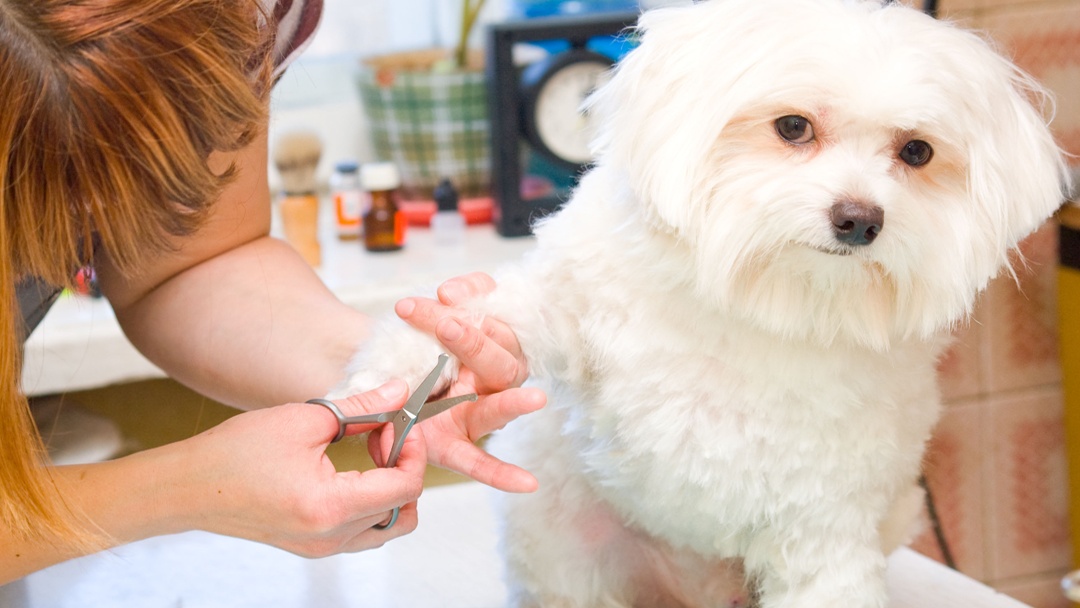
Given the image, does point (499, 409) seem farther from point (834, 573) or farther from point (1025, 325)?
point (1025, 325)

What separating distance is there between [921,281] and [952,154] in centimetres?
9

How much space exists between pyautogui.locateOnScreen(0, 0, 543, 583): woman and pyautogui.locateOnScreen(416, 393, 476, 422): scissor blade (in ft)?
0.07

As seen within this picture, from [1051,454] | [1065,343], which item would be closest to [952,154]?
[1065,343]

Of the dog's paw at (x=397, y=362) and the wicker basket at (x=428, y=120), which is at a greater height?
the dog's paw at (x=397, y=362)

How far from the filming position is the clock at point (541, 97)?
5.31 ft

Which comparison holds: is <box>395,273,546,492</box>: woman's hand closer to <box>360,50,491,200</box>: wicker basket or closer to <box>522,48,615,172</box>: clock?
<box>522,48,615,172</box>: clock

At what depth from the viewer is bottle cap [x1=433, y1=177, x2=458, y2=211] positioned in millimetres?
1784

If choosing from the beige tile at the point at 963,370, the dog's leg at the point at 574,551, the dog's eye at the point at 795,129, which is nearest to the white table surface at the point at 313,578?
the dog's leg at the point at 574,551

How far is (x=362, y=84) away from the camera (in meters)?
1.85

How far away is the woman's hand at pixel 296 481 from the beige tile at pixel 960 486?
42.6 inches

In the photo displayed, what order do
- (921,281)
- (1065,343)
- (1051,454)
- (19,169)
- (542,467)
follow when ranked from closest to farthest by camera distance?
(19,169) → (921,281) → (542,467) → (1065,343) → (1051,454)

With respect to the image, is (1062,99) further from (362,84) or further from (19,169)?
(19,169)

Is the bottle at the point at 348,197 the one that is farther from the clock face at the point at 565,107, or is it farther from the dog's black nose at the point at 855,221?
the dog's black nose at the point at 855,221

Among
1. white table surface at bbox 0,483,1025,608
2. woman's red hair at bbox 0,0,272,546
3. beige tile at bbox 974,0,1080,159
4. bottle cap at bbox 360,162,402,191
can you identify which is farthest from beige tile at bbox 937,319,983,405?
woman's red hair at bbox 0,0,272,546
